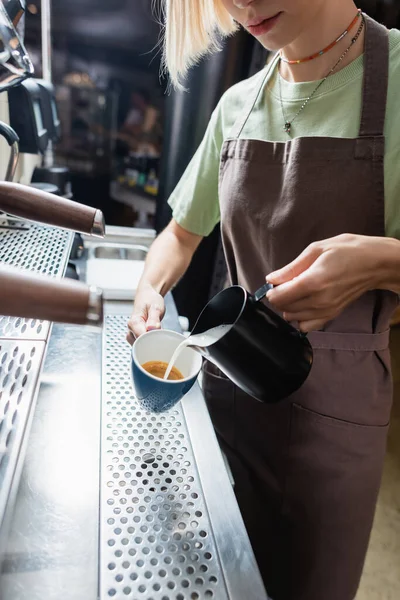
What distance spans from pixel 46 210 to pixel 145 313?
0.36m

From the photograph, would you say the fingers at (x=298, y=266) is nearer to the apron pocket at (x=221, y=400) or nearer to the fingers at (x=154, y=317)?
the fingers at (x=154, y=317)

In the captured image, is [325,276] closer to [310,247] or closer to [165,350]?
[310,247]

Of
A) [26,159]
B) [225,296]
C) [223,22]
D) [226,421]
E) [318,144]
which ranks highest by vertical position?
[223,22]

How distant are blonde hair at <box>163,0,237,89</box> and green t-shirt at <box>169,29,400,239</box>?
122 millimetres

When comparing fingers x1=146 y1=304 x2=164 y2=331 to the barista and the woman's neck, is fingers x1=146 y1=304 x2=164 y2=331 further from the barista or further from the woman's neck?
the woman's neck

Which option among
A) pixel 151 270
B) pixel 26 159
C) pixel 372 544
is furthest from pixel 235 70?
pixel 372 544

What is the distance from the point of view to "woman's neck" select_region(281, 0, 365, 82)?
2.46 feet

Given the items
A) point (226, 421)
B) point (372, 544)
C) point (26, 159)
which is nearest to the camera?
point (226, 421)

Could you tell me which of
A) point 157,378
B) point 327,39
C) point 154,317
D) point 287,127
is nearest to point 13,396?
point 157,378

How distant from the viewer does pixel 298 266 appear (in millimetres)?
625

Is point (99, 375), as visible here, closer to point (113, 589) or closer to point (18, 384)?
point (18, 384)

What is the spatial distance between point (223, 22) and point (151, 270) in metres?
0.57

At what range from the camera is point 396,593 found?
5.32 ft

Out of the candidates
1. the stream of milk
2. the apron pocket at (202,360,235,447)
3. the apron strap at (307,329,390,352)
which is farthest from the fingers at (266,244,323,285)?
the apron pocket at (202,360,235,447)
